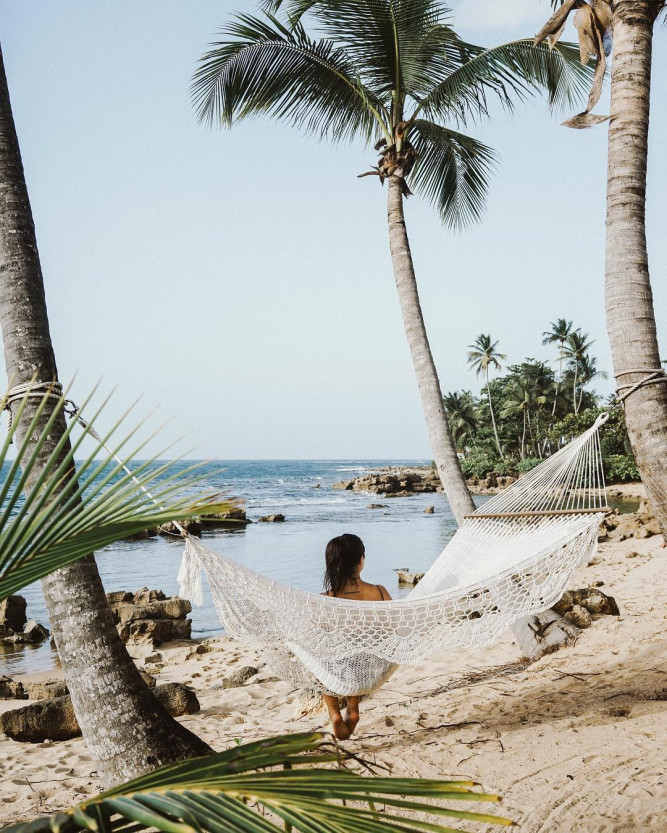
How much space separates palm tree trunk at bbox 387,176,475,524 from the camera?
383 centimetres

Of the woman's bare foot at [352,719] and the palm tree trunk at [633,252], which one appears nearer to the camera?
the palm tree trunk at [633,252]

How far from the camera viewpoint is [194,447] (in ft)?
3.61

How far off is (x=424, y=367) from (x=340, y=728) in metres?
2.28

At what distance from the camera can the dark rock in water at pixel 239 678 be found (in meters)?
3.78

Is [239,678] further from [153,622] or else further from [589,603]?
[589,603]

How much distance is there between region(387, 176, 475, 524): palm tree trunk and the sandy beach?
893 mm

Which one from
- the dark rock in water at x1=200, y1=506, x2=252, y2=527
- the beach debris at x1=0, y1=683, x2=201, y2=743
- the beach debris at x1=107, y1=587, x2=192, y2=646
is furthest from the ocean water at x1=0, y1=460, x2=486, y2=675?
the beach debris at x1=0, y1=683, x2=201, y2=743

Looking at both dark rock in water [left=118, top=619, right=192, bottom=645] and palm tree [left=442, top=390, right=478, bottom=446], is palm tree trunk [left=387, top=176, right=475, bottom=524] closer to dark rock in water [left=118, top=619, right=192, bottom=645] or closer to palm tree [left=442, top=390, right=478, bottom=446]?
dark rock in water [left=118, top=619, right=192, bottom=645]

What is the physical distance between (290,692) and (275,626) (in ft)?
4.45

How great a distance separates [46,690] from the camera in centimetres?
376

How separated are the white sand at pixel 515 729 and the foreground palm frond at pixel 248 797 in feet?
4.31

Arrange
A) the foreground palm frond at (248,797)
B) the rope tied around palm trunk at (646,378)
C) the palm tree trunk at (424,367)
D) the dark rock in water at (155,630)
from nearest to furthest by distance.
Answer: the foreground palm frond at (248,797) → the rope tied around palm trunk at (646,378) → the palm tree trunk at (424,367) → the dark rock in water at (155,630)

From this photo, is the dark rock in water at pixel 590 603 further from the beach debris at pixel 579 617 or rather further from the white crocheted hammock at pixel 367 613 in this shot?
the white crocheted hammock at pixel 367 613

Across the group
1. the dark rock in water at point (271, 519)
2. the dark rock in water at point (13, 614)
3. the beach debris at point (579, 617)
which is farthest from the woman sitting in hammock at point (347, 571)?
the dark rock in water at point (271, 519)
